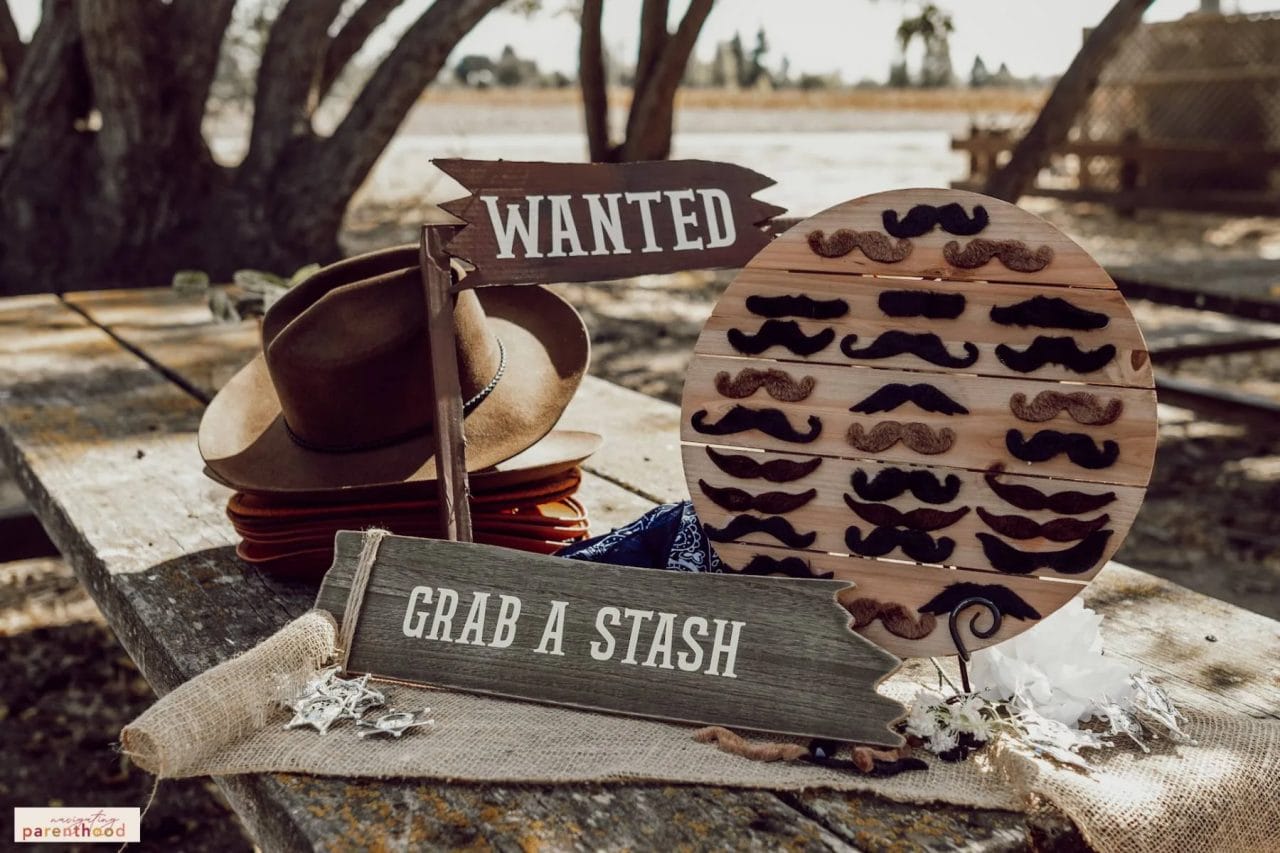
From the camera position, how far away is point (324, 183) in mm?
6125

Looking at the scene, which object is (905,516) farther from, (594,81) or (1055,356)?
(594,81)

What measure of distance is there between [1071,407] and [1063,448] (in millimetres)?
46

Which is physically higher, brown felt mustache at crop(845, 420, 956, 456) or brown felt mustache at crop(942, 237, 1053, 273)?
brown felt mustache at crop(942, 237, 1053, 273)

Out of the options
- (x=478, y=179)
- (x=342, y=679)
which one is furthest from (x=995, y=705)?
(x=478, y=179)

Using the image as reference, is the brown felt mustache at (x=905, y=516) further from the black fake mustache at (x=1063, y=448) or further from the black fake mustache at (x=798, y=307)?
the black fake mustache at (x=798, y=307)

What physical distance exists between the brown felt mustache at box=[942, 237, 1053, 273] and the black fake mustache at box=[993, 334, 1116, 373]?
0.27 feet

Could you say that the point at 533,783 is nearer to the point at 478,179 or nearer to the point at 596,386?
the point at 478,179

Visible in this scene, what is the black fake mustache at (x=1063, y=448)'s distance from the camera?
138 centimetres

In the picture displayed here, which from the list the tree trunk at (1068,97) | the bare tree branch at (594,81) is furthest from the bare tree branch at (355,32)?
the tree trunk at (1068,97)

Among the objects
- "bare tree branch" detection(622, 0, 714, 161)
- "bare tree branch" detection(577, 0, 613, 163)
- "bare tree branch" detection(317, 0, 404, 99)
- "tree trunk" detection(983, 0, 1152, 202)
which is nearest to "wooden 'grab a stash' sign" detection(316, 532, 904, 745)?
"tree trunk" detection(983, 0, 1152, 202)

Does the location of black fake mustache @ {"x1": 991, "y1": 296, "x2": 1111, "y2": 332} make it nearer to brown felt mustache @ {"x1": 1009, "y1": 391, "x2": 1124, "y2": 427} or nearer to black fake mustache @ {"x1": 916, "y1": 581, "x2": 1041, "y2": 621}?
brown felt mustache @ {"x1": 1009, "y1": 391, "x2": 1124, "y2": 427}

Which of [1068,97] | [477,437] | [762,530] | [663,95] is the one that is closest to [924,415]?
[762,530]

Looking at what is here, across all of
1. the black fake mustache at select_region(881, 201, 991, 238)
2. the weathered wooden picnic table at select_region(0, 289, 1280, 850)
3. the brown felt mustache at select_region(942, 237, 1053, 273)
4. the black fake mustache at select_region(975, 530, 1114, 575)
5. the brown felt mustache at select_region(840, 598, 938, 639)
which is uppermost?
the black fake mustache at select_region(881, 201, 991, 238)

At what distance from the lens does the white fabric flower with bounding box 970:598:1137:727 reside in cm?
136
